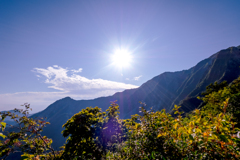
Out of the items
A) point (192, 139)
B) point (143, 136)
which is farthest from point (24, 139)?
point (192, 139)

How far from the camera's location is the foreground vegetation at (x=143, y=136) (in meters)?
1.58

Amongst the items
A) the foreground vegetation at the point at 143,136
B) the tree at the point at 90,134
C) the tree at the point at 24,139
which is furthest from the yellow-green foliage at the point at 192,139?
the tree at the point at 24,139

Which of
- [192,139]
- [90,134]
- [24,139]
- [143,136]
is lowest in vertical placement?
[90,134]

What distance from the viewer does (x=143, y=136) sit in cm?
280

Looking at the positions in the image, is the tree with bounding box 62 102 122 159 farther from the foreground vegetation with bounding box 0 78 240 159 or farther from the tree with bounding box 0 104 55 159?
the tree with bounding box 0 104 55 159

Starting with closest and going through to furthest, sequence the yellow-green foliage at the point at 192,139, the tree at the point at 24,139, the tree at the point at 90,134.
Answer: the yellow-green foliage at the point at 192,139 → the tree at the point at 24,139 → the tree at the point at 90,134

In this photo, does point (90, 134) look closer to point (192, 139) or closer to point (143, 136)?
point (143, 136)

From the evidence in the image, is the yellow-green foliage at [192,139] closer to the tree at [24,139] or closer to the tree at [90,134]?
the tree at [90,134]

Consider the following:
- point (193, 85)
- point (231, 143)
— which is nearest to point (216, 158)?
point (231, 143)

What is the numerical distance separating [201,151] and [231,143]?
484mm

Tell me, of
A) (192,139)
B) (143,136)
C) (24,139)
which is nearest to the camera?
(192,139)

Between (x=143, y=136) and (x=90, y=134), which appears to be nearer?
(x=143, y=136)

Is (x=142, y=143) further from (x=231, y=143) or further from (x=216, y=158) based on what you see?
(x=231, y=143)

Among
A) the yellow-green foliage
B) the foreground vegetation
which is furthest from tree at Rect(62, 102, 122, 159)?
the yellow-green foliage
